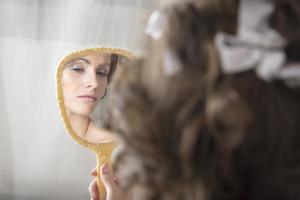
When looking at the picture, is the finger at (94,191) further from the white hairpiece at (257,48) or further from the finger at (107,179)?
the white hairpiece at (257,48)

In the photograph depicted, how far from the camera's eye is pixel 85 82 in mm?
886

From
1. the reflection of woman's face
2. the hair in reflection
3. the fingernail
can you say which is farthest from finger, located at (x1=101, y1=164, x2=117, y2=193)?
the hair in reflection

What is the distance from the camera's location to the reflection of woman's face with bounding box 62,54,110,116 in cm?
87

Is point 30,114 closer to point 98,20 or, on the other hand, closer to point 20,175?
point 20,175

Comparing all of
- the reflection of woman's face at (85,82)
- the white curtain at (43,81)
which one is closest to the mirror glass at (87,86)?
the reflection of woman's face at (85,82)

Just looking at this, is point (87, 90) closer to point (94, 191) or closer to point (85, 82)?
point (85, 82)

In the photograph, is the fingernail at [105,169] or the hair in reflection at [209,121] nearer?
the hair in reflection at [209,121]

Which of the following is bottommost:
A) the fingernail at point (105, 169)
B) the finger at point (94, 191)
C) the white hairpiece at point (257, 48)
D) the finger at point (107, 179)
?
the finger at point (94, 191)

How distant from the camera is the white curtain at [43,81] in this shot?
1.02m

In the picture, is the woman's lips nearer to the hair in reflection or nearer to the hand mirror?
the hand mirror

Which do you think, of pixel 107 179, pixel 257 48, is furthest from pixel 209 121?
pixel 107 179

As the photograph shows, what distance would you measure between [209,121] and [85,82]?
45 cm

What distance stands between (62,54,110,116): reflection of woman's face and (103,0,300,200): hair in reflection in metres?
0.36

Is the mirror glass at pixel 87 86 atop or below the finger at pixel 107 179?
atop
